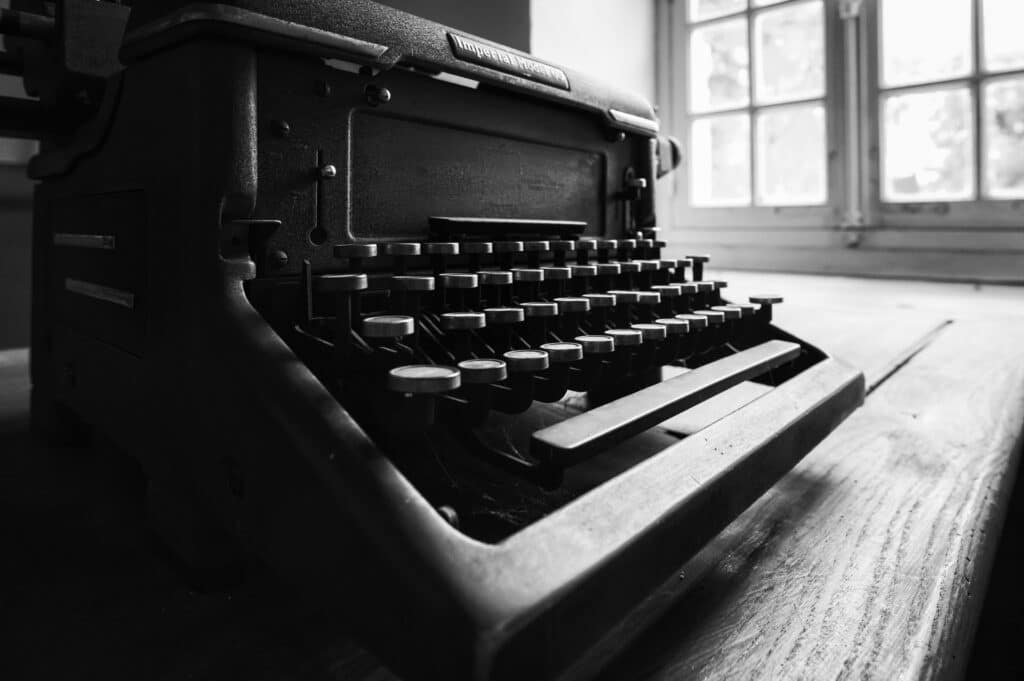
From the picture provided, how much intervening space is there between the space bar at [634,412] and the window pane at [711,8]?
3.40 m

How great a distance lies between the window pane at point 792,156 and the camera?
344cm

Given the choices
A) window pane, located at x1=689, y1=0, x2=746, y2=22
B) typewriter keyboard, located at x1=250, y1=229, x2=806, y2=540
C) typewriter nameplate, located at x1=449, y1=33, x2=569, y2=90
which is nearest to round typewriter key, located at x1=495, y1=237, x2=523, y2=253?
typewriter keyboard, located at x1=250, y1=229, x2=806, y2=540

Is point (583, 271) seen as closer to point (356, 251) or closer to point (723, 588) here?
point (356, 251)

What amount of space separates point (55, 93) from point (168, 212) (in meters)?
0.41

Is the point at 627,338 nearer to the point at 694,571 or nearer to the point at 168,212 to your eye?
the point at 694,571

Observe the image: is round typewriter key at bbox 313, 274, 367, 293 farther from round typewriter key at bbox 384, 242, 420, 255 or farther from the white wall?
the white wall

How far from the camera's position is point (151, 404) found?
1.95 feet

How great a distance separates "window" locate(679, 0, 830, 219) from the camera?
3.44 m

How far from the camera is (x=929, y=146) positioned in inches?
124

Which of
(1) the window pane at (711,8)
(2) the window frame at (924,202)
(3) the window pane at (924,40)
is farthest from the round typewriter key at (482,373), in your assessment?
(1) the window pane at (711,8)

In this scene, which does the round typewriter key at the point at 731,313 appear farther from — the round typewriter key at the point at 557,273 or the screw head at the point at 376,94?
the screw head at the point at 376,94

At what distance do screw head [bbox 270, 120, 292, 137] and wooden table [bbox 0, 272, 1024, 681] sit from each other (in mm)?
356

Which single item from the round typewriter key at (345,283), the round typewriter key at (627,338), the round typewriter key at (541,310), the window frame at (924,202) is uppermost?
the window frame at (924,202)

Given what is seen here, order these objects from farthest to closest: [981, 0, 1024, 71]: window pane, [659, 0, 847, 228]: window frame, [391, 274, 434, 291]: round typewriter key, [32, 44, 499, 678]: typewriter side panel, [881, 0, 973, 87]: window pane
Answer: [659, 0, 847, 228]: window frame < [881, 0, 973, 87]: window pane < [981, 0, 1024, 71]: window pane < [391, 274, 434, 291]: round typewriter key < [32, 44, 499, 678]: typewriter side panel
